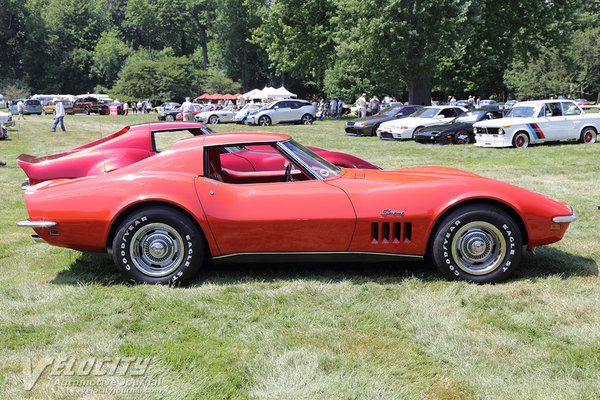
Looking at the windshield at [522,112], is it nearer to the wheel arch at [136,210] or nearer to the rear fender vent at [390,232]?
the rear fender vent at [390,232]

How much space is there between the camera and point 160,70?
200ft

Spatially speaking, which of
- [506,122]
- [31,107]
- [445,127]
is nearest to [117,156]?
[506,122]

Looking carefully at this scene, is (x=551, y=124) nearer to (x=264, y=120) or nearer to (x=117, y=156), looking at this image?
(x=117, y=156)

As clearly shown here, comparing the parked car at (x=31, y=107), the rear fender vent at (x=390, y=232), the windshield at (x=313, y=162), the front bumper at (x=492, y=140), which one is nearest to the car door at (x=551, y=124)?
the front bumper at (x=492, y=140)

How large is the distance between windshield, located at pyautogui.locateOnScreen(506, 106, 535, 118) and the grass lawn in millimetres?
11557

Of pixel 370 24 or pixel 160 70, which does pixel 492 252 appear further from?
pixel 160 70

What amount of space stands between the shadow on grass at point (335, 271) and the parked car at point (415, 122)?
554 inches

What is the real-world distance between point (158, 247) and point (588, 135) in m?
15.6

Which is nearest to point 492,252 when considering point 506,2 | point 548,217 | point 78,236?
point 548,217

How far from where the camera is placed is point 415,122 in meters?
19.0

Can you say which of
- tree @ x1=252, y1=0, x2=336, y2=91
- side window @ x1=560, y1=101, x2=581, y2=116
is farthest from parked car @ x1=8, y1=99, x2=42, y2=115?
side window @ x1=560, y1=101, x2=581, y2=116

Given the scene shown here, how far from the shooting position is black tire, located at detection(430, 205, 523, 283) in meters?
4.21

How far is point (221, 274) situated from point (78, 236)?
4.07 ft

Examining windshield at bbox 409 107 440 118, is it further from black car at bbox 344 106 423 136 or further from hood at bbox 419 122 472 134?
black car at bbox 344 106 423 136
